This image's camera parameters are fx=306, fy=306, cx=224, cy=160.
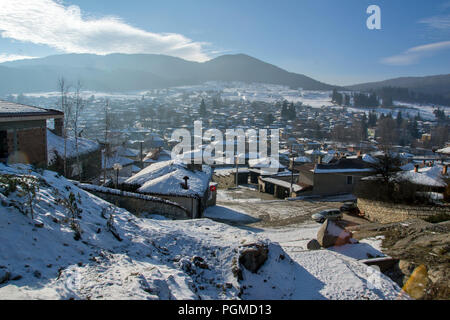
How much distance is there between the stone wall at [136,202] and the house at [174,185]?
Answer: 3.13m

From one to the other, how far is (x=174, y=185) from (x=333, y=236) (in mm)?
9485

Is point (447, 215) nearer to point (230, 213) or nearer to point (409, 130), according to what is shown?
point (230, 213)

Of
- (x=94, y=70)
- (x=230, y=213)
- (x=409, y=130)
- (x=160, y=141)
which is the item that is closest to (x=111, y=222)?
(x=230, y=213)

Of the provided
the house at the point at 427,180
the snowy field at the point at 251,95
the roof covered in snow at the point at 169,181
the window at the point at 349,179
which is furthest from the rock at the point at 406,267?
the snowy field at the point at 251,95

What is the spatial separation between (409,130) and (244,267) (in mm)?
109897

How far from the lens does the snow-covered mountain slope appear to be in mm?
4066

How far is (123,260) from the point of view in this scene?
16.5 ft

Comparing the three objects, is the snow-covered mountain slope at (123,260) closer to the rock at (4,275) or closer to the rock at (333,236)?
the rock at (4,275)

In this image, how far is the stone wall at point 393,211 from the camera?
49.6 feet

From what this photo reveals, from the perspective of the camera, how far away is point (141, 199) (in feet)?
38.3

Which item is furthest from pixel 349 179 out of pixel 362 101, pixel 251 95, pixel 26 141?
pixel 251 95

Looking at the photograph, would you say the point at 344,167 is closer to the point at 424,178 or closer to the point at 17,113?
the point at 424,178

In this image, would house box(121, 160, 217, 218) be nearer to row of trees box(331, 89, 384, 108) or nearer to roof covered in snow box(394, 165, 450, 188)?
roof covered in snow box(394, 165, 450, 188)

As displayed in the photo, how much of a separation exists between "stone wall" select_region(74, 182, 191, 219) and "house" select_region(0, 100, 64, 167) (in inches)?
73.0
